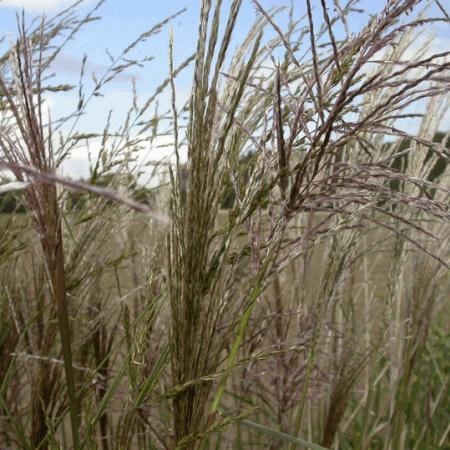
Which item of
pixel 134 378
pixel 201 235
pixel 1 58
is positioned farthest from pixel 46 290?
pixel 201 235

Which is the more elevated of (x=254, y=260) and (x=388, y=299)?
(x=254, y=260)

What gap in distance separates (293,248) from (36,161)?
332 mm

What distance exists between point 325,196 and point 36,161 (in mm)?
340

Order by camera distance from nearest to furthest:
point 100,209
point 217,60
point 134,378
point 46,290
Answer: point 217,60 → point 134,378 → point 100,209 → point 46,290

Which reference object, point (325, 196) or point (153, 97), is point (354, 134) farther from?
point (153, 97)

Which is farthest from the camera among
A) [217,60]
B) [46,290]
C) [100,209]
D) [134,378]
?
[46,290]

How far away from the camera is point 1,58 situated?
194 cm

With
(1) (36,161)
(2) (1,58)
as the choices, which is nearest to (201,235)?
(1) (36,161)

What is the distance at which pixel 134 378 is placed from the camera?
98cm

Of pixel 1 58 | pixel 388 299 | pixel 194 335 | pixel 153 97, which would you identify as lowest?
pixel 388 299

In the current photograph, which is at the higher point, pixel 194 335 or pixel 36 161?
pixel 36 161

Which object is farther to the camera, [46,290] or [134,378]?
[46,290]

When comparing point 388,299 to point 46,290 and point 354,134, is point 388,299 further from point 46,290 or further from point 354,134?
point 354,134

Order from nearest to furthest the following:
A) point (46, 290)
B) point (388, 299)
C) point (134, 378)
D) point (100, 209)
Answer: point (134, 378)
point (100, 209)
point (46, 290)
point (388, 299)
